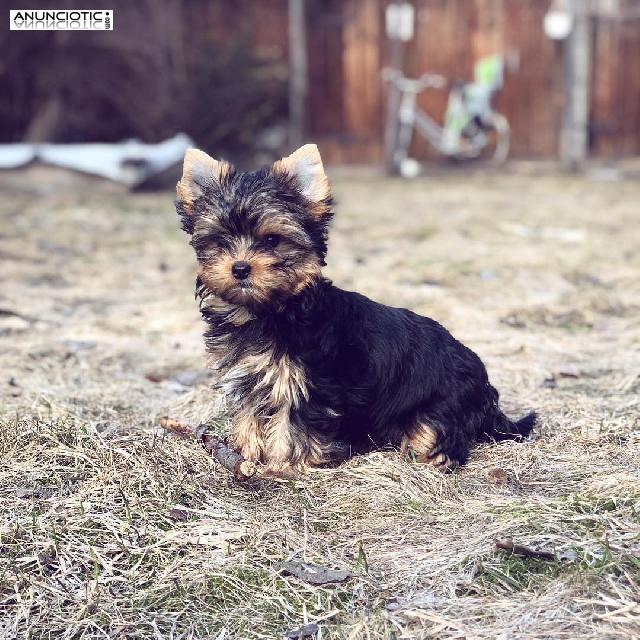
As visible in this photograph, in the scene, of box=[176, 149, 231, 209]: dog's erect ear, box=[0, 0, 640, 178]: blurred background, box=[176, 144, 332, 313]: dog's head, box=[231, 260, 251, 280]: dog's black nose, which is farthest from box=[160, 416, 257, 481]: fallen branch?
box=[0, 0, 640, 178]: blurred background

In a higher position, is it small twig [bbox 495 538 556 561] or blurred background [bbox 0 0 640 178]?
blurred background [bbox 0 0 640 178]

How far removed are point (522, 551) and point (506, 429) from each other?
1.25 meters

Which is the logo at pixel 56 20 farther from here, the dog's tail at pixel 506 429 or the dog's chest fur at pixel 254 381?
the dog's tail at pixel 506 429

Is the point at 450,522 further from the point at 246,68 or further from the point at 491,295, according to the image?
the point at 246,68

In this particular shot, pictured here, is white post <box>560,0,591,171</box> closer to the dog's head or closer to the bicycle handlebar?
the bicycle handlebar

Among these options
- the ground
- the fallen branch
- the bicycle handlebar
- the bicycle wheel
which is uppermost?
the bicycle handlebar

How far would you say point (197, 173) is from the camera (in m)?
3.89

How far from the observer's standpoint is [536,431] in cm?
448

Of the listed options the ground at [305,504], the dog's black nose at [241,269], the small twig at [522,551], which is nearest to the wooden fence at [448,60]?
the ground at [305,504]

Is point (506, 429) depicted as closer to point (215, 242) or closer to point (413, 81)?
point (215, 242)

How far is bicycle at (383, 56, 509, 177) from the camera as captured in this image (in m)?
15.8

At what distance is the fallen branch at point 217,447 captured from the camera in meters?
3.88

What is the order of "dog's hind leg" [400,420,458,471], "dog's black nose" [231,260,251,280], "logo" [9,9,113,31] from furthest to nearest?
"logo" [9,9,113,31] < "dog's hind leg" [400,420,458,471] < "dog's black nose" [231,260,251,280]

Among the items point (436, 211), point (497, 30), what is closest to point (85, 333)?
point (436, 211)
